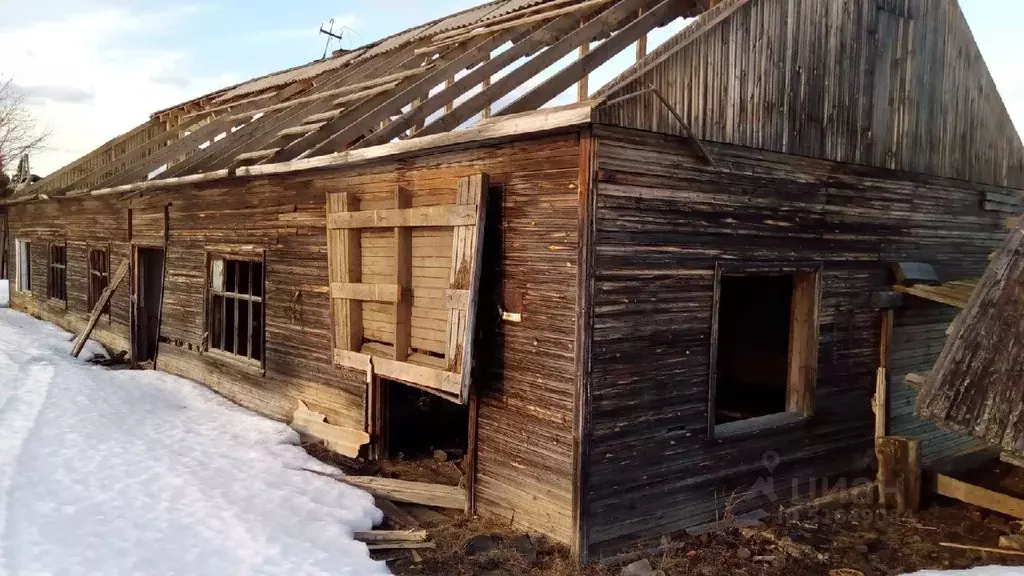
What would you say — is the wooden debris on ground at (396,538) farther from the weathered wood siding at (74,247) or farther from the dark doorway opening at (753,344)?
the weathered wood siding at (74,247)

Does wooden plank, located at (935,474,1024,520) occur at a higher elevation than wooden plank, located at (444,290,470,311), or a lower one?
lower

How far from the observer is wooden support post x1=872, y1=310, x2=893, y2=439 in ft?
26.9

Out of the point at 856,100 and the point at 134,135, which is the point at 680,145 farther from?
the point at 134,135

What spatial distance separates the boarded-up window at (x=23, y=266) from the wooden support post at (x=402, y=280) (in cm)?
1740

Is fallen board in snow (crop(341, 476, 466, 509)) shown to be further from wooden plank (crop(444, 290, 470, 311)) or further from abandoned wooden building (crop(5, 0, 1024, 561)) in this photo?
wooden plank (crop(444, 290, 470, 311))

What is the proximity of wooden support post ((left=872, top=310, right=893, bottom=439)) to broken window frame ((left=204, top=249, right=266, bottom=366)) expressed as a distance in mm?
7823

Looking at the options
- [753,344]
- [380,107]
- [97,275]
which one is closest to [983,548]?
[753,344]

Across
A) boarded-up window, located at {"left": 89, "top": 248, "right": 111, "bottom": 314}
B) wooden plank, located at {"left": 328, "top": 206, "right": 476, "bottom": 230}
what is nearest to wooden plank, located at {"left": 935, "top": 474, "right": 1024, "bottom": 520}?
wooden plank, located at {"left": 328, "top": 206, "right": 476, "bottom": 230}

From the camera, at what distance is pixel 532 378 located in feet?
21.3

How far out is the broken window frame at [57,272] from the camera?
17295mm

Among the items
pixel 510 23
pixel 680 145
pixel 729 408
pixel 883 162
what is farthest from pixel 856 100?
pixel 729 408

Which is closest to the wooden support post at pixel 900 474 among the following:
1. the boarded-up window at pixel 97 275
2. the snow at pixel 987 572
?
the snow at pixel 987 572

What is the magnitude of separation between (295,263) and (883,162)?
23.8 feet

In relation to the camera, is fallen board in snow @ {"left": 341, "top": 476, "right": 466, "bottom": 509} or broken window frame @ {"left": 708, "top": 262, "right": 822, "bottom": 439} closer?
fallen board in snow @ {"left": 341, "top": 476, "right": 466, "bottom": 509}
